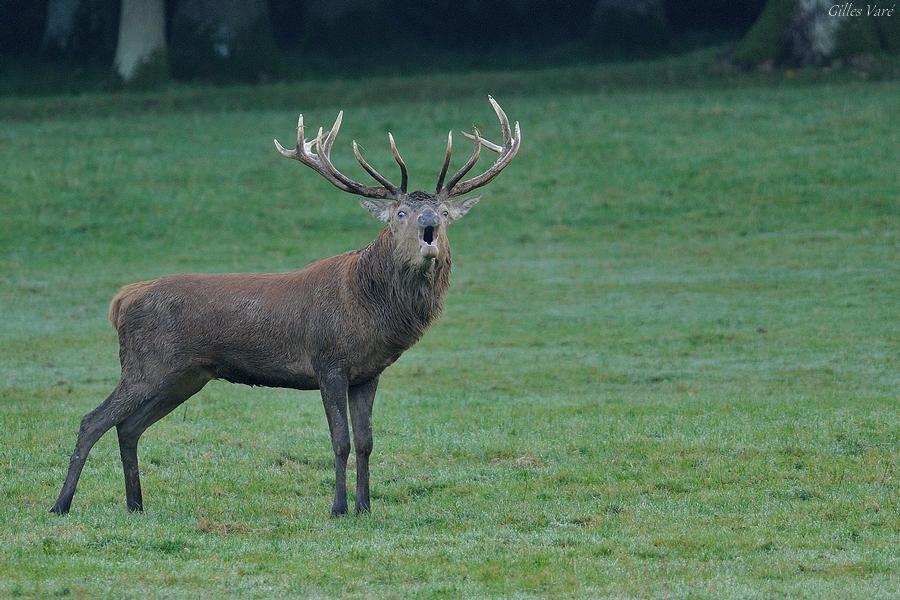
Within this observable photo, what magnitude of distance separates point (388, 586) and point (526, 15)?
32747 mm

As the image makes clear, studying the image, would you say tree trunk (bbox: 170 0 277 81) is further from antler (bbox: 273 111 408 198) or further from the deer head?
the deer head

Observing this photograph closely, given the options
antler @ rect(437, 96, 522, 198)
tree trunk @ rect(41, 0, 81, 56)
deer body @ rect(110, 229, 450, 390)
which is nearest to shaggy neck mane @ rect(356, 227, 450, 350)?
deer body @ rect(110, 229, 450, 390)

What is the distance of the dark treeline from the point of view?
118 feet

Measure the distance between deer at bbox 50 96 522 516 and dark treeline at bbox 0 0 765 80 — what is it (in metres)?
25.9

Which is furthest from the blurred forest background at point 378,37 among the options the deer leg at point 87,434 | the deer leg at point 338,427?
the deer leg at point 87,434

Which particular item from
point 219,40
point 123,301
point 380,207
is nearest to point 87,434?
point 123,301

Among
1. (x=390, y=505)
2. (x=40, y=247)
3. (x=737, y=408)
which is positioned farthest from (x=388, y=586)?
(x=40, y=247)

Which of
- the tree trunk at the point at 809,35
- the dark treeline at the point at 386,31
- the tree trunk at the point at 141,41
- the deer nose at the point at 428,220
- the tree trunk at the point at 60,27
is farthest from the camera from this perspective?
the tree trunk at the point at 60,27

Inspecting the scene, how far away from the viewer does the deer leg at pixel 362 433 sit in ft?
34.4

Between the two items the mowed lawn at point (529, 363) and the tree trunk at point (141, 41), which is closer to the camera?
the mowed lawn at point (529, 363)

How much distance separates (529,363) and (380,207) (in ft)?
23.0

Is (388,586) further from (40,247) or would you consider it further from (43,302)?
(40,247)

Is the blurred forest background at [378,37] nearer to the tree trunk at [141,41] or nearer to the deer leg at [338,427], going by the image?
the tree trunk at [141,41]

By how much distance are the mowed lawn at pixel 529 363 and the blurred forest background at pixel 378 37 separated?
1.36m
